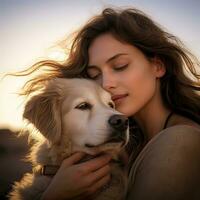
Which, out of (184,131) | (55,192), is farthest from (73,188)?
(184,131)

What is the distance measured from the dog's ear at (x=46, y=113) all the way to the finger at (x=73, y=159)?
0.57 feet

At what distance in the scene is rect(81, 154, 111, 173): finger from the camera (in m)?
3.04

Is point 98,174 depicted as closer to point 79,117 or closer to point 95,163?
point 95,163

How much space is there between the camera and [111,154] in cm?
334

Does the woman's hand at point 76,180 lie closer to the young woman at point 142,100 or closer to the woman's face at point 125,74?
the young woman at point 142,100

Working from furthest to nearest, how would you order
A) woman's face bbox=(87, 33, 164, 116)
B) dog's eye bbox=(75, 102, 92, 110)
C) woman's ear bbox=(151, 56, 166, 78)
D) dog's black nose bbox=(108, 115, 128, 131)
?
woman's ear bbox=(151, 56, 166, 78) → woman's face bbox=(87, 33, 164, 116) → dog's eye bbox=(75, 102, 92, 110) → dog's black nose bbox=(108, 115, 128, 131)

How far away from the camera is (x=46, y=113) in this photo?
3.37 meters

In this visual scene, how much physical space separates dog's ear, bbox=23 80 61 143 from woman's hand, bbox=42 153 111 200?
26 cm

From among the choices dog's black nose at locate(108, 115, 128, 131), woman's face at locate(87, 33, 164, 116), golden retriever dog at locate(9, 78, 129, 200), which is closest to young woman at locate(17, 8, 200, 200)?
woman's face at locate(87, 33, 164, 116)

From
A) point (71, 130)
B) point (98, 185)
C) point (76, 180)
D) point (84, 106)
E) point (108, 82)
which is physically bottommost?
point (98, 185)

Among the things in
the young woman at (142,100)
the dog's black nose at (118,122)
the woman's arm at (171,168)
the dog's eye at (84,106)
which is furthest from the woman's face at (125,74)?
the woman's arm at (171,168)

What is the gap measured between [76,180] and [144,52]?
4.69 ft

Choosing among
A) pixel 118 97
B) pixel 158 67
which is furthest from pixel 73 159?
pixel 158 67

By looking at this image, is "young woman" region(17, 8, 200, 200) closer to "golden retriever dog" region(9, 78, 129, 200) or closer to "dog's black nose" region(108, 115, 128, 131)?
"golden retriever dog" region(9, 78, 129, 200)
